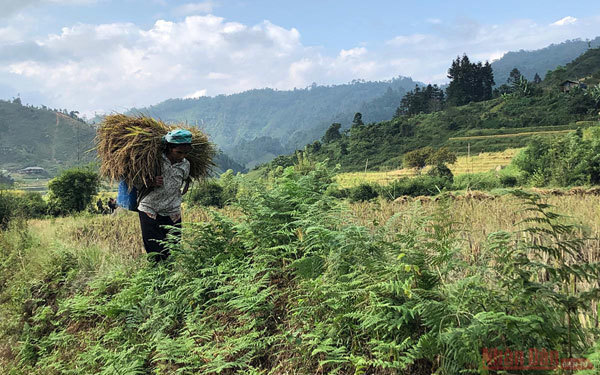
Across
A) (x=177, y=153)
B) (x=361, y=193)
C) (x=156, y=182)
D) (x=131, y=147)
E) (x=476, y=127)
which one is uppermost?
(x=131, y=147)

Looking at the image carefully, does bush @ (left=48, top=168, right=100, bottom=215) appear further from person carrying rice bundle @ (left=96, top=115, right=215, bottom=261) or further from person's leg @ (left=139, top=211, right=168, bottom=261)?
person's leg @ (left=139, top=211, right=168, bottom=261)

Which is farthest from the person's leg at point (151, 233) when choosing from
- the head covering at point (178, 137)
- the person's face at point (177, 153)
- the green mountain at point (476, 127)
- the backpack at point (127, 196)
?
the green mountain at point (476, 127)

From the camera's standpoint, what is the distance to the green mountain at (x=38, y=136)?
350 ft

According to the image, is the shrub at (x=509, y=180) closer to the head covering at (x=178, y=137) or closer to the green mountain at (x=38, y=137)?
the head covering at (x=178, y=137)

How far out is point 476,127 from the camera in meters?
62.6

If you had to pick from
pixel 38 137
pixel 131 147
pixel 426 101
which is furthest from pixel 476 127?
pixel 38 137

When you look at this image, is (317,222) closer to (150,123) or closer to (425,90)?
(150,123)

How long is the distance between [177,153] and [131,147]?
1.64ft

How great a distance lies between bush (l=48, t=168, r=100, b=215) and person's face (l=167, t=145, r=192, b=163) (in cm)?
2107

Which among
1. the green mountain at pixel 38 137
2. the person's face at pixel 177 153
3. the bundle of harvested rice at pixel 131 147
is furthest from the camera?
the green mountain at pixel 38 137

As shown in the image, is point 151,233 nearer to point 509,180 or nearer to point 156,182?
point 156,182

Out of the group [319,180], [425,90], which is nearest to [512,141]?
[425,90]

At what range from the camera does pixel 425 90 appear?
81938mm

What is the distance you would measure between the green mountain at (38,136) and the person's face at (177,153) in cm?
10794
